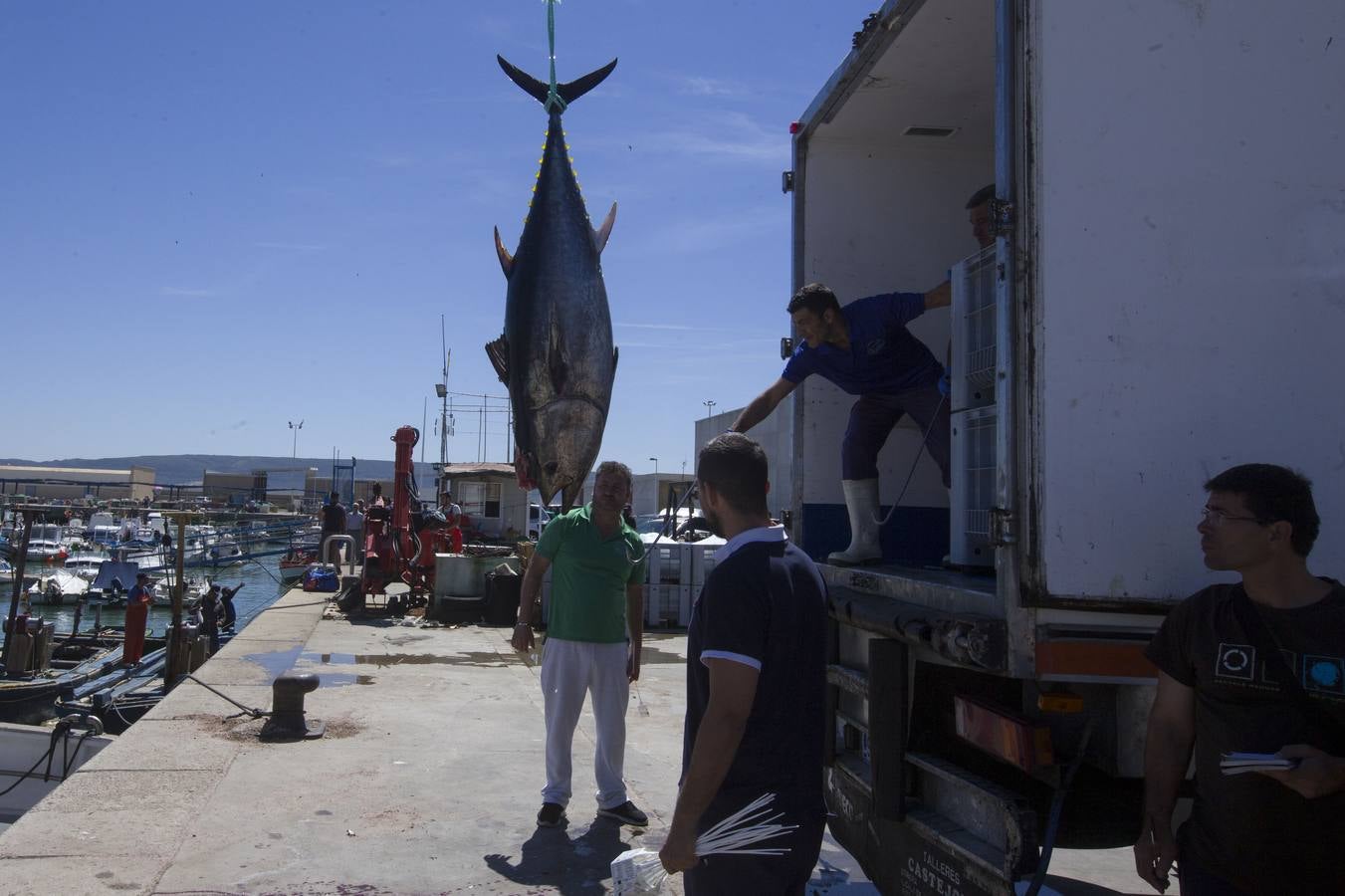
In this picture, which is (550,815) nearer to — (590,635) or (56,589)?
(590,635)

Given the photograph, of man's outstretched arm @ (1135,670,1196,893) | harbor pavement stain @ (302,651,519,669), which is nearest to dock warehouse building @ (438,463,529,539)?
harbor pavement stain @ (302,651,519,669)

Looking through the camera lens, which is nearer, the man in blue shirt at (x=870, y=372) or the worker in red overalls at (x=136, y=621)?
the man in blue shirt at (x=870, y=372)

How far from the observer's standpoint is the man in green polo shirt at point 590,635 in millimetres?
4121

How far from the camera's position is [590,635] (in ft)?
13.7

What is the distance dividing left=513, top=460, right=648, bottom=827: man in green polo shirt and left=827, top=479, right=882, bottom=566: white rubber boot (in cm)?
102

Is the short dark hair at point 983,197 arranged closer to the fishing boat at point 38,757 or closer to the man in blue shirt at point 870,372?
the man in blue shirt at point 870,372

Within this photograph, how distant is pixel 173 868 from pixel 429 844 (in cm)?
87

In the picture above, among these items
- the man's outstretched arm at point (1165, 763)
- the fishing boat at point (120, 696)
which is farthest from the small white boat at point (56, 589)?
the man's outstretched arm at point (1165, 763)

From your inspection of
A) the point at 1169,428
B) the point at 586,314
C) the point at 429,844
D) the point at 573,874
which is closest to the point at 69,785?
the point at 429,844

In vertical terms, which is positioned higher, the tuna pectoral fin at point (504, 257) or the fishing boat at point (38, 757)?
the tuna pectoral fin at point (504, 257)

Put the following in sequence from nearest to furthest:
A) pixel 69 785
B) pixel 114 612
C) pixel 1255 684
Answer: pixel 1255 684 < pixel 69 785 < pixel 114 612

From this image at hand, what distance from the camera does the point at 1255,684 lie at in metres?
1.96

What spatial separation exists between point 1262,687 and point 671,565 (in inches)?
362

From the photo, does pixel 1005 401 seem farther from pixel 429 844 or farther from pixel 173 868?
pixel 173 868
